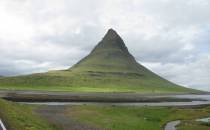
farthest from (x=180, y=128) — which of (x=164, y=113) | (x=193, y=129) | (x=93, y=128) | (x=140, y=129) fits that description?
(x=164, y=113)

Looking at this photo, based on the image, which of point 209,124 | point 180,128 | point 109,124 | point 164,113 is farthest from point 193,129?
point 164,113

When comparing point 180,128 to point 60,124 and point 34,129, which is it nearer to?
point 60,124

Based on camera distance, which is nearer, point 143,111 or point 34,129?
point 34,129

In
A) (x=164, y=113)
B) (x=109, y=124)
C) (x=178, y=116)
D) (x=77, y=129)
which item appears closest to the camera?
(x=77, y=129)

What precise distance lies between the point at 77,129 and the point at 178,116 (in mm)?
38559

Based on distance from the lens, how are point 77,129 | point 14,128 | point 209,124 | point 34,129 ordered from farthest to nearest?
1. point 209,124
2. point 77,129
3. point 34,129
4. point 14,128

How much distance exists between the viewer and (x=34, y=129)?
4459cm

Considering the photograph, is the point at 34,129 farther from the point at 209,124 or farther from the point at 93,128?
the point at 209,124

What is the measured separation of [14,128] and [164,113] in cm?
5353

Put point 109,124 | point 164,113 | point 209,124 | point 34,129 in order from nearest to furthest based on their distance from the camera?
point 34,129 < point 109,124 < point 209,124 < point 164,113

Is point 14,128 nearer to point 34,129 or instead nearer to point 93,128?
point 34,129

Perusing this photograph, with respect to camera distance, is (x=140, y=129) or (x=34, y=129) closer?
(x=34, y=129)

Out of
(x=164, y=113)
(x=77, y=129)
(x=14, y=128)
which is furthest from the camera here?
(x=164, y=113)

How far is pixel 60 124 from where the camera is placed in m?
54.5
